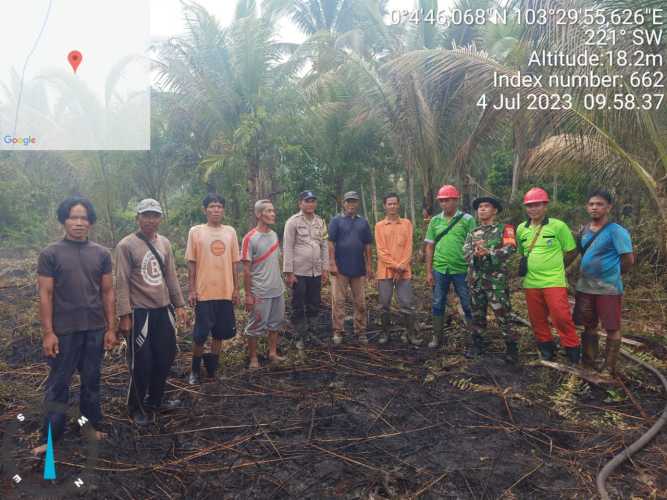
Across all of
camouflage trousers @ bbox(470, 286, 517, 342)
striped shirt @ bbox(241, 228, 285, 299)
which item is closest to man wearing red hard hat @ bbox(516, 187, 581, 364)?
camouflage trousers @ bbox(470, 286, 517, 342)

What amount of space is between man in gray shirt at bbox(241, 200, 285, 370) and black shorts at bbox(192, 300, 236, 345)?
30 cm

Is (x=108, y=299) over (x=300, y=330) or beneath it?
over

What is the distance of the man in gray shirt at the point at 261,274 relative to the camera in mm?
4598

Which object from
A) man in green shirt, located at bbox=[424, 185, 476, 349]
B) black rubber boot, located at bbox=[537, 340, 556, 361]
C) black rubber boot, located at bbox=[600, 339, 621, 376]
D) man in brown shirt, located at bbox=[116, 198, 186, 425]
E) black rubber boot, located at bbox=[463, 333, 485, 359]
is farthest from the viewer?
man in green shirt, located at bbox=[424, 185, 476, 349]

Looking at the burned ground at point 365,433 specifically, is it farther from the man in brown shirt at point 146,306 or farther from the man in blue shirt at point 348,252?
the man in blue shirt at point 348,252

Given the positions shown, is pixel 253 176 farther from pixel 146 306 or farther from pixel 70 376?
pixel 70 376

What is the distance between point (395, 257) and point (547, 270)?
1658 millimetres

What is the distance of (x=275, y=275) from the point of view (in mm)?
4703

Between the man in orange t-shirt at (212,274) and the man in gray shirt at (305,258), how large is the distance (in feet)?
2.79

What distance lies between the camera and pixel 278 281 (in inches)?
186

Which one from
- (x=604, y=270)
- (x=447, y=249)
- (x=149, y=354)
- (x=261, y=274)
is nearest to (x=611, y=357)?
(x=604, y=270)

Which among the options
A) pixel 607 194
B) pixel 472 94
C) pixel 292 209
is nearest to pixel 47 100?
pixel 292 209

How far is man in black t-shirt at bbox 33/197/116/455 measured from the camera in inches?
120

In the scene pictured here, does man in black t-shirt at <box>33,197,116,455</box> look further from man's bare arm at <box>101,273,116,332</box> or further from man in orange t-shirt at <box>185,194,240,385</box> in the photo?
man in orange t-shirt at <box>185,194,240,385</box>
